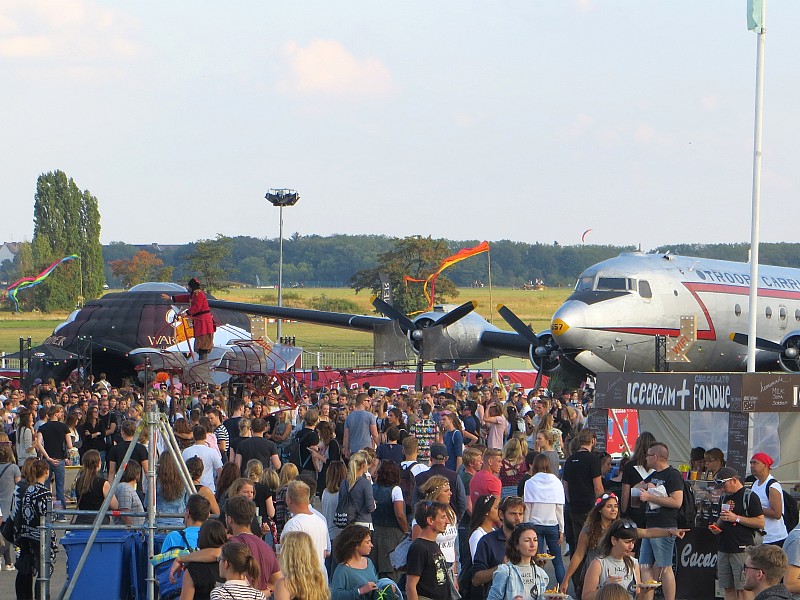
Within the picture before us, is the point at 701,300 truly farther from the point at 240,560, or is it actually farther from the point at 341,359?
the point at 341,359

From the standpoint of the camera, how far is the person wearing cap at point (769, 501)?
957 cm

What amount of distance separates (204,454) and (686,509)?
14.6 ft

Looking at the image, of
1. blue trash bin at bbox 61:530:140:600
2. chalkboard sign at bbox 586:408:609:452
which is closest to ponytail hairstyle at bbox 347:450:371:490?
blue trash bin at bbox 61:530:140:600

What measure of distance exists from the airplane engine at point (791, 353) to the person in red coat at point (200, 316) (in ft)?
43.2

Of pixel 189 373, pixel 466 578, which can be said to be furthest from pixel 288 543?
pixel 189 373

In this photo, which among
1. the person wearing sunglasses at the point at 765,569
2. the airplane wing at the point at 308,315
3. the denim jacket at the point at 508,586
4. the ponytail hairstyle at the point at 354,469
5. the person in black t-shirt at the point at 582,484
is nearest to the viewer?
the person wearing sunglasses at the point at 765,569

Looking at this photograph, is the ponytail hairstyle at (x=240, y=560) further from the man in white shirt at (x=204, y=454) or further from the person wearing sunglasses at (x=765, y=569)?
the man in white shirt at (x=204, y=454)

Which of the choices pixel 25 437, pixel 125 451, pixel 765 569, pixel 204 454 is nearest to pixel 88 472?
pixel 204 454

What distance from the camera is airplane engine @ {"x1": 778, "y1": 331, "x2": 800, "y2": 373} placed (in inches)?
993

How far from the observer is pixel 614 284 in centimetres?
2558

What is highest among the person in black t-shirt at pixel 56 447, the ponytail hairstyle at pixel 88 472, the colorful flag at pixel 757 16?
the colorful flag at pixel 757 16

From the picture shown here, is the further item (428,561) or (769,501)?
(769,501)

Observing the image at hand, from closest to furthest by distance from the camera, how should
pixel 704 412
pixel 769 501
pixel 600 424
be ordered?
1. pixel 769 501
2. pixel 704 412
3. pixel 600 424

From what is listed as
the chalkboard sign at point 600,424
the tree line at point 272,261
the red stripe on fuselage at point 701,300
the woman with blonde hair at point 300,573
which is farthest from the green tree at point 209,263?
the woman with blonde hair at point 300,573
